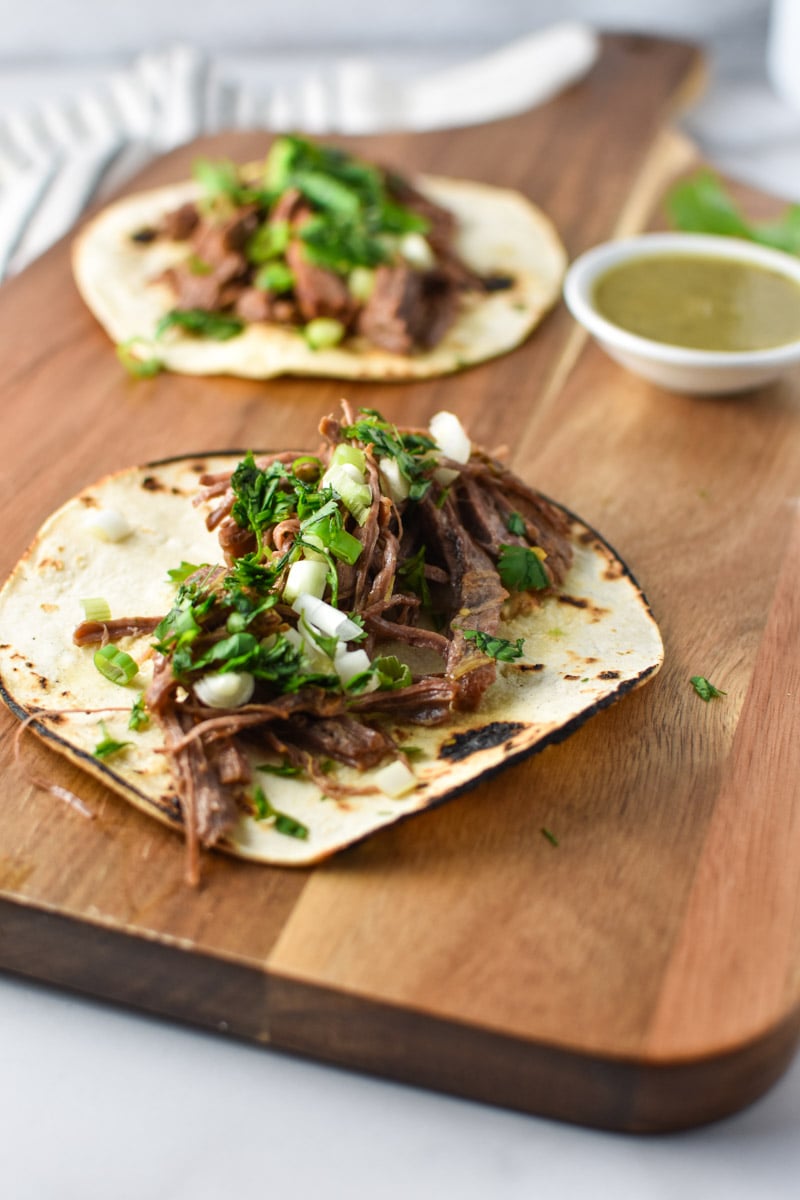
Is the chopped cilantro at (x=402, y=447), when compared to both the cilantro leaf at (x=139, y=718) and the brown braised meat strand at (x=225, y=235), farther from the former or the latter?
the brown braised meat strand at (x=225, y=235)

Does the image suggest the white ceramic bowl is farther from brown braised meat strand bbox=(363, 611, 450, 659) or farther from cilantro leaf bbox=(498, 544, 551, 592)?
brown braised meat strand bbox=(363, 611, 450, 659)

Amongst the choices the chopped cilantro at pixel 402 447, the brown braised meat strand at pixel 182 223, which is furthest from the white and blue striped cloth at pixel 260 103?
the chopped cilantro at pixel 402 447

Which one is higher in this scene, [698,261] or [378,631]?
[378,631]

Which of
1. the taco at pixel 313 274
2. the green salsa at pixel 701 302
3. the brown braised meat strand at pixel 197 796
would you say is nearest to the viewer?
the brown braised meat strand at pixel 197 796

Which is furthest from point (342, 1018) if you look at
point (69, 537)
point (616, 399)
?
point (616, 399)

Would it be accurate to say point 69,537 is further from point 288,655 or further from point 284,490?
point 288,655

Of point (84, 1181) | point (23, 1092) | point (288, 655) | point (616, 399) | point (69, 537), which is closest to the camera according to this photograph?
point (84, 1181)

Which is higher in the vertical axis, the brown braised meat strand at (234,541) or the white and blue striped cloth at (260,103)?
the brown braised meat strand at (234,541)
